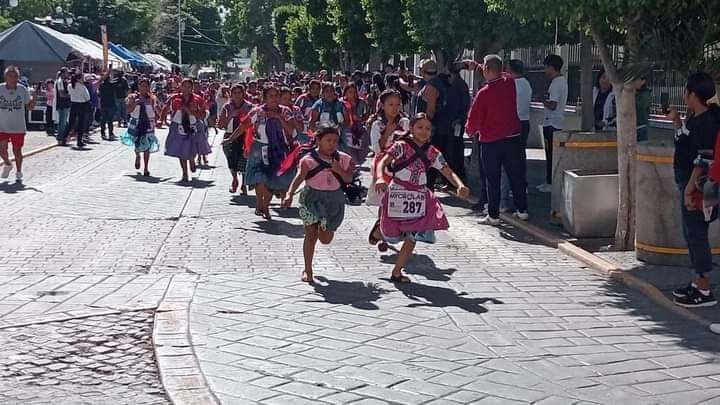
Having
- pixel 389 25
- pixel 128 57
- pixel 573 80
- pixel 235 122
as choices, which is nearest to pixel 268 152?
pixel 235 122

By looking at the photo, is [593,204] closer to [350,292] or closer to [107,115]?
[350,292]

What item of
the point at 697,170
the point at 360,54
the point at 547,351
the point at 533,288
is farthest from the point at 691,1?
the point at 360,54

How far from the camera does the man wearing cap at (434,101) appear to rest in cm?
1416

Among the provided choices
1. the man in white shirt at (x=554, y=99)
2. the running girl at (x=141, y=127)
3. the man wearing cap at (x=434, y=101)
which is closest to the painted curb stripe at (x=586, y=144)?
the man in white shirt at (x=554, y=99)

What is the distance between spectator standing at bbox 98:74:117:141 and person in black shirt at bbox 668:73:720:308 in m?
22.9

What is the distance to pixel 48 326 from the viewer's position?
7223 millimetres

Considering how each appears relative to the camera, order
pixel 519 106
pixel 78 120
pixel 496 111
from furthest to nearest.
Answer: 1. pixel 78 120
2. pixel 519 106
3. pixel 496 111

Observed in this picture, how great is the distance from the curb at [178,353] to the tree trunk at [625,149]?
412cm

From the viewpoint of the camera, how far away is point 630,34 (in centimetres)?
956

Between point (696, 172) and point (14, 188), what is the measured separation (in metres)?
11.2

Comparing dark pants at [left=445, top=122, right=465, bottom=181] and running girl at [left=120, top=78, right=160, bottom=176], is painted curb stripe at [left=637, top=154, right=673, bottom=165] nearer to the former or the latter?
dark pants at [left=445, top=122, right=465, bottom=181]

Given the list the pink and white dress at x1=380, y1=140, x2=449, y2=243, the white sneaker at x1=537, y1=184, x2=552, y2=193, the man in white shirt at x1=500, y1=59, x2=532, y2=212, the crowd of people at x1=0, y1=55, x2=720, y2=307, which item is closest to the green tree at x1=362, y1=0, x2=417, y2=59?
the crowd of people at x1=0, y1=55, x2=720, y2=307

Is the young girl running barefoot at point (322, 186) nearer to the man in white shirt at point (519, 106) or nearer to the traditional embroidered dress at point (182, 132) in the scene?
the man in white shirt at point (519, 106)

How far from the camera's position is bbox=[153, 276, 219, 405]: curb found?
5.76 m
